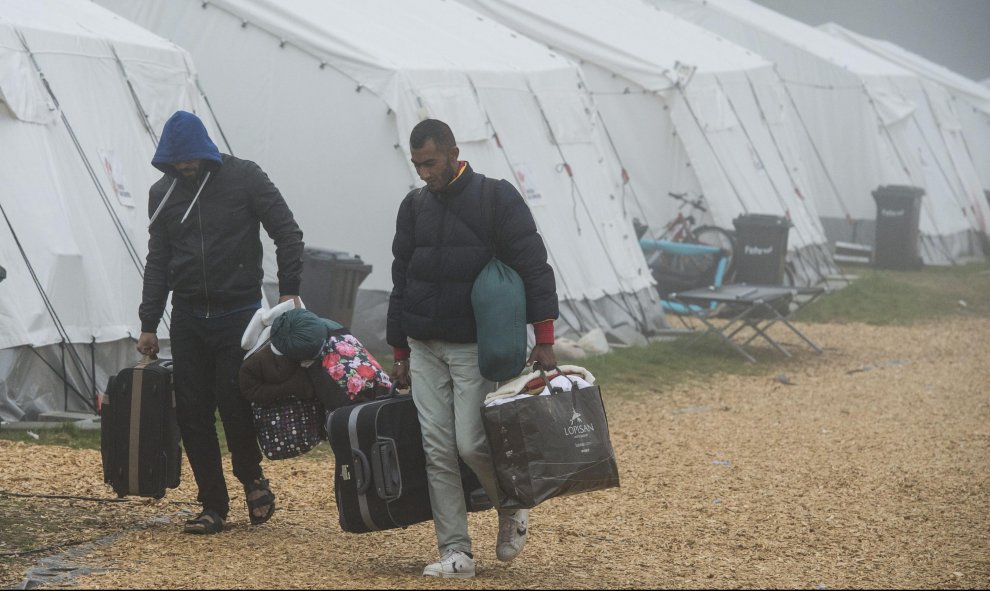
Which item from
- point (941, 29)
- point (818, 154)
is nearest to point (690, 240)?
point (818, 154)

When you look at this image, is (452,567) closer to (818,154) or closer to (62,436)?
(62,436)

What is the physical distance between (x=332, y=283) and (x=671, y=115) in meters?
7.50

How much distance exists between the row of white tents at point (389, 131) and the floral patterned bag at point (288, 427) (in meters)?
3.02

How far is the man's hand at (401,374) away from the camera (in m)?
5.27

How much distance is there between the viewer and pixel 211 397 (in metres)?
5.76

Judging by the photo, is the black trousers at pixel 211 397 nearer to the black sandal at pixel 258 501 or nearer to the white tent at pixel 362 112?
the black sandal at pixel 258 501

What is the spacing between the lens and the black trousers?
5.62 meters

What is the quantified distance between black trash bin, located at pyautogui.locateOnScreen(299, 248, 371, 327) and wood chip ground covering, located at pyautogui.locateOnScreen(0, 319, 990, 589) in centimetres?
205

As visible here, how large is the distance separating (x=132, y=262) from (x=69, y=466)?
2552 mm

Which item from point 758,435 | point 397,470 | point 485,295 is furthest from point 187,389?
point 758,435

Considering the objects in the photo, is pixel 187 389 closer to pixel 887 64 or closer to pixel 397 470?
pixel 397 470

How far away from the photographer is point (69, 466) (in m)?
6.97

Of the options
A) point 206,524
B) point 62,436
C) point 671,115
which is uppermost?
point 671,115

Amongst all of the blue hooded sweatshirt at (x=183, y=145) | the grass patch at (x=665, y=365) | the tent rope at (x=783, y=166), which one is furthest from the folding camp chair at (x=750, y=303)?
the blue hooded sweatshirt at (x=183, y=145)
